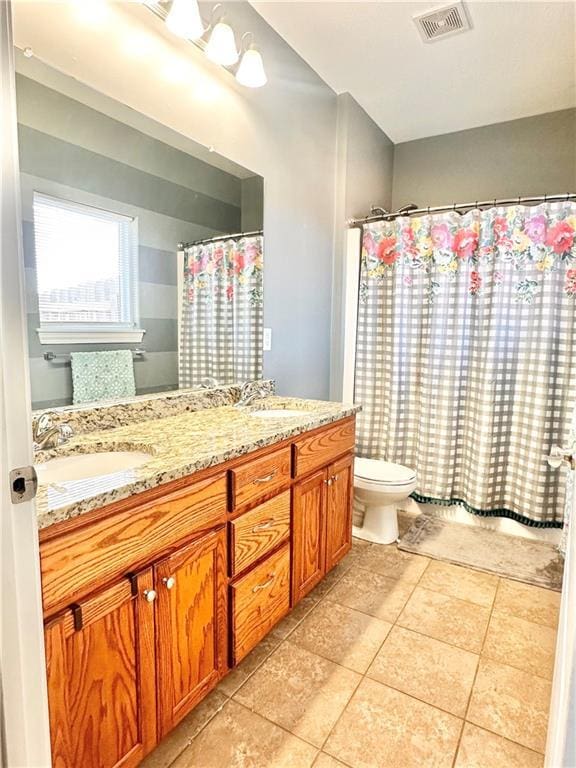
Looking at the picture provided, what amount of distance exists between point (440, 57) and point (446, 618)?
9.23 feet

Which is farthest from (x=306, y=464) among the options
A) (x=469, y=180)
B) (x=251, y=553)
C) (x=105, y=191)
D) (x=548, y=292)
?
(x=469, y=180)

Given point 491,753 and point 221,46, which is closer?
point 491,753

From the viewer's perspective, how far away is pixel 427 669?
154 centimetres

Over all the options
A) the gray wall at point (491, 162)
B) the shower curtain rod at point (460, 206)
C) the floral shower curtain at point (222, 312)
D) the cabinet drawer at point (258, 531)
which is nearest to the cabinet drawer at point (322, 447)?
the cabinet drawer at point (258, 531)

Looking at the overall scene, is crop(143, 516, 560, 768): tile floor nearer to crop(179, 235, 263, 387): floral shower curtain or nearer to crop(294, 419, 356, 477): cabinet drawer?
crop(294, 419, 356, 477): cabinet drawer

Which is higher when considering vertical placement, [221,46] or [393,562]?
[221,46]

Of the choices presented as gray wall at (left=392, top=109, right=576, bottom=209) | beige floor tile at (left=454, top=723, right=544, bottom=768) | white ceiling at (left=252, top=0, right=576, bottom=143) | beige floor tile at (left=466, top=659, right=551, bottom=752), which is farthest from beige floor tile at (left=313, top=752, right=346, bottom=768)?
gray wall at (left=392, top=109, right=576, bottom=209)

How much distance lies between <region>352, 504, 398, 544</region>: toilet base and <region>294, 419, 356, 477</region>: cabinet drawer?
61 centimetres

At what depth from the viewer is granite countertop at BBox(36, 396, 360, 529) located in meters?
0.90

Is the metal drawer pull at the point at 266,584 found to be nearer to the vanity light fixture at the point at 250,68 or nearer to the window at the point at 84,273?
the window at the point at 84,273

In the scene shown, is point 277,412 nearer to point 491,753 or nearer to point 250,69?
point 491,753

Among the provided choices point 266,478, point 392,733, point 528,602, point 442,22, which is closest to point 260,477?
point 266,478

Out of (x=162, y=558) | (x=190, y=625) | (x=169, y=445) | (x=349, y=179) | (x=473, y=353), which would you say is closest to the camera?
(x=162, y=558)

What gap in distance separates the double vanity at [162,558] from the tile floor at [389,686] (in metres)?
0.15
